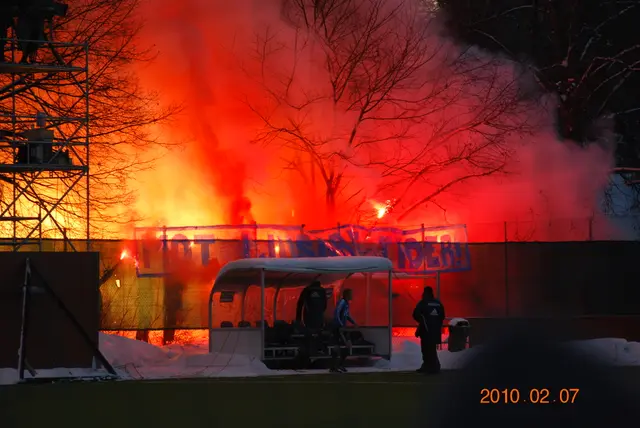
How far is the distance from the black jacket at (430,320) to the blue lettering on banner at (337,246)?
5.16 metres

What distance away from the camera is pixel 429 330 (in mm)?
25172

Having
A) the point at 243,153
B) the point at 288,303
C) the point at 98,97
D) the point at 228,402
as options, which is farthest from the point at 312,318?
the point at 243,153

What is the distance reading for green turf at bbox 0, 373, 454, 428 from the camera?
1727 centimetres

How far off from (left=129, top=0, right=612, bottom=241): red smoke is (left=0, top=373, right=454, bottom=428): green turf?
1400cm

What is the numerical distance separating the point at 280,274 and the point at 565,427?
21.0 metres

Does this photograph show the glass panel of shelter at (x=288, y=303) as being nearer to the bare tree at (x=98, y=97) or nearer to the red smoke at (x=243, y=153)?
the bare tree at (x=98, y=97)

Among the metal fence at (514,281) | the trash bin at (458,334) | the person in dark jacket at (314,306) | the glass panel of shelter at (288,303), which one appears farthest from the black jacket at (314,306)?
the metal fence at (514,281)

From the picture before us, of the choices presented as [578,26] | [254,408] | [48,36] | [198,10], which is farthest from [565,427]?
[578,26]

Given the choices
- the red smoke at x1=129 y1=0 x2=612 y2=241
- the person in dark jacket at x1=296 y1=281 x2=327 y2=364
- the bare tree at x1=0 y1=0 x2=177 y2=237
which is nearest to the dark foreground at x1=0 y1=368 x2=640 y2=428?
the person in dark jacket at x1=296 y1=281 x2=327 y2=364

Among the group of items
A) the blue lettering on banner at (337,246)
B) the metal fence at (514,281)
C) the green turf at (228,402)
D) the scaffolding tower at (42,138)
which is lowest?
the green turf at (228,402)

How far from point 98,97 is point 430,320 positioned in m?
11.4

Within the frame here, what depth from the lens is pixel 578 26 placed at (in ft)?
145

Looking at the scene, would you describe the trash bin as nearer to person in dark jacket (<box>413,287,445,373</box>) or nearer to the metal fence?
the metal fence

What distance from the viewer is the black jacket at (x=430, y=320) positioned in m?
25.2
